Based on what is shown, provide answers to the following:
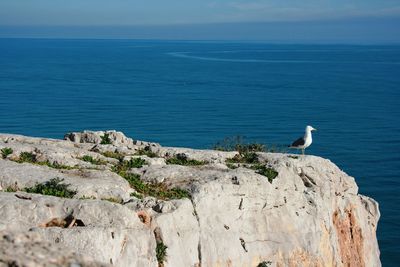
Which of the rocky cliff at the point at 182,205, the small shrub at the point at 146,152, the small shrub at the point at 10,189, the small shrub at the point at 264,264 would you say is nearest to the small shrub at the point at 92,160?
the rocky cliff at the point at 182,205

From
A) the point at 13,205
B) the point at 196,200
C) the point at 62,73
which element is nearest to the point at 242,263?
the point at 196,200

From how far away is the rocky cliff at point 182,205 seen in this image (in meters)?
16.3

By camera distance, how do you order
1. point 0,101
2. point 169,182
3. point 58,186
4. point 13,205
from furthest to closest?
point 0,101 → point 169,182 → point 58,186 → point 13,205

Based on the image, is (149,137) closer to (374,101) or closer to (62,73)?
(374,101)

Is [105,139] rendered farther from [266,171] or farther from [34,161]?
[266,171]

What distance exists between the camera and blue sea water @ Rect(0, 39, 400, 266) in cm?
6059

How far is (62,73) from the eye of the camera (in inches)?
5581

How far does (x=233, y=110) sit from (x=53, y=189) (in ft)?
235

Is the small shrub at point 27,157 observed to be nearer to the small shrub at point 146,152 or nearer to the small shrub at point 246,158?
the small shrub at point 146,152

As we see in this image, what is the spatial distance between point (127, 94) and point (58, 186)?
87.7 m

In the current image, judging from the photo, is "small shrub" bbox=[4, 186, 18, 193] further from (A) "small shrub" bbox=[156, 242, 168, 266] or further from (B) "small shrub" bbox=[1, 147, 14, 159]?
(A) "small shrub" bbox=[156, 242, 168, 266]

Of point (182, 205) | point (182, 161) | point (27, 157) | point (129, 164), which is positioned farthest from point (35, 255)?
point (182, 161)

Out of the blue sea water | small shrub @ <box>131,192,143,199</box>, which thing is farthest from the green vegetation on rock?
the blue sea water

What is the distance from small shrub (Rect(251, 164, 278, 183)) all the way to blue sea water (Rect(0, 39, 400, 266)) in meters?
19.8
